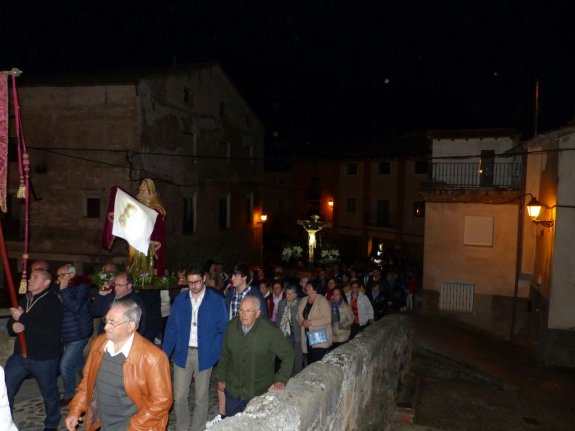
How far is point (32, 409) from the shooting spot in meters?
6.16

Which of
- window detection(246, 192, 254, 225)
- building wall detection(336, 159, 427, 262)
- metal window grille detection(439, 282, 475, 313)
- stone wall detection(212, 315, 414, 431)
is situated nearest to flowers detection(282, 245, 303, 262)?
window detection(246, 192, 254, 225)

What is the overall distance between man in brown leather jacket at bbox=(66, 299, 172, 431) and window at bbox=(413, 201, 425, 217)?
33.0 m

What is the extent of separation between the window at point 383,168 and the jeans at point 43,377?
32.9m

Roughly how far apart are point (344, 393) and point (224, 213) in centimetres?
2288

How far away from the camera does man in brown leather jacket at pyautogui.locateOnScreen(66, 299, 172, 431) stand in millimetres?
3906

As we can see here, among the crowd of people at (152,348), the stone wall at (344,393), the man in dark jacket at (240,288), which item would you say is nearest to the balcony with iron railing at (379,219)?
the stone wall at (344,393)

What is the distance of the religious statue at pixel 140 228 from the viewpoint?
833 centimetres

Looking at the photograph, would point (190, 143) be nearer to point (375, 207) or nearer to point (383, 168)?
point (383, 168)

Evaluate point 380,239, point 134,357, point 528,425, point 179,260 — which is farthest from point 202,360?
point 380,239

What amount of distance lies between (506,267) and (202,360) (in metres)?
16.7

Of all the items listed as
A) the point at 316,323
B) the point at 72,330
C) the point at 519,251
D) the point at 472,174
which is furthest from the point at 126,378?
the point at 472,174

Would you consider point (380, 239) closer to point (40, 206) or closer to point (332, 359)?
point (40, 206)

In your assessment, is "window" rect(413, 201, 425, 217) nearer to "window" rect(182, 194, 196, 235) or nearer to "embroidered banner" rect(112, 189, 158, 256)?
"window" rect(182, 194, 196, 235)

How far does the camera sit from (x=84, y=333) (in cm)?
654
